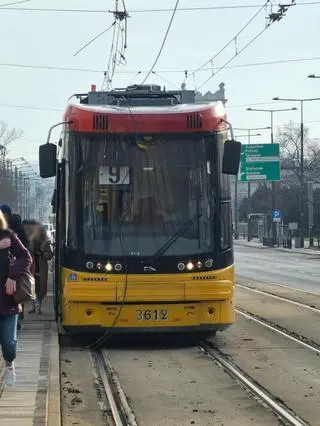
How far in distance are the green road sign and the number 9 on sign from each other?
4379 cm

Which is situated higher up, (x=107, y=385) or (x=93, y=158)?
(x=93, y=158)

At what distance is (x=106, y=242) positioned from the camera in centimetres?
1083

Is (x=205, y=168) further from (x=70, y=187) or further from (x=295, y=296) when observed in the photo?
(x=295, y=296)

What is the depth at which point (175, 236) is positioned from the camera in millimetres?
10953

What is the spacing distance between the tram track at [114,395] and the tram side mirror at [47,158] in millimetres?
2586

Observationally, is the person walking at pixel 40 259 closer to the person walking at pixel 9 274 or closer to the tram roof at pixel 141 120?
the tram roof at pixel 141 120

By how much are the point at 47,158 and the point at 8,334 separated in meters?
4.56

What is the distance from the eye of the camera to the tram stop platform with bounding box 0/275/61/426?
6598 millimetres

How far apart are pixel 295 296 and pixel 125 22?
7.43 m

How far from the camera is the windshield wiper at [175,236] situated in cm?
1084

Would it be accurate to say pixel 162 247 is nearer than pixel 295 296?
Yes

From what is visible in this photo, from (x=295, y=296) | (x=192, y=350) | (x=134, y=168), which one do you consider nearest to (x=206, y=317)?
(x=192, y=350)

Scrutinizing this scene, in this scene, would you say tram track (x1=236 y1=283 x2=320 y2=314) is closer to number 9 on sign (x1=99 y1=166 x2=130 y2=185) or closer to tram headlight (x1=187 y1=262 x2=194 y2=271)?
tram headlight (x1=187 y1=262 x2=194 y2=271)

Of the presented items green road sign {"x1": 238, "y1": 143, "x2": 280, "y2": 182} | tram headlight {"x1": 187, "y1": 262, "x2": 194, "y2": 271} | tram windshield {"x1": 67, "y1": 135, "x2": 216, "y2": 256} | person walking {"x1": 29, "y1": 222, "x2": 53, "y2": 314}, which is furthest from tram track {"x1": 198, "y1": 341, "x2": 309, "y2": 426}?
green road sign {"x1": 238, "y1": 143, "x2": 280, "y2": 182}
